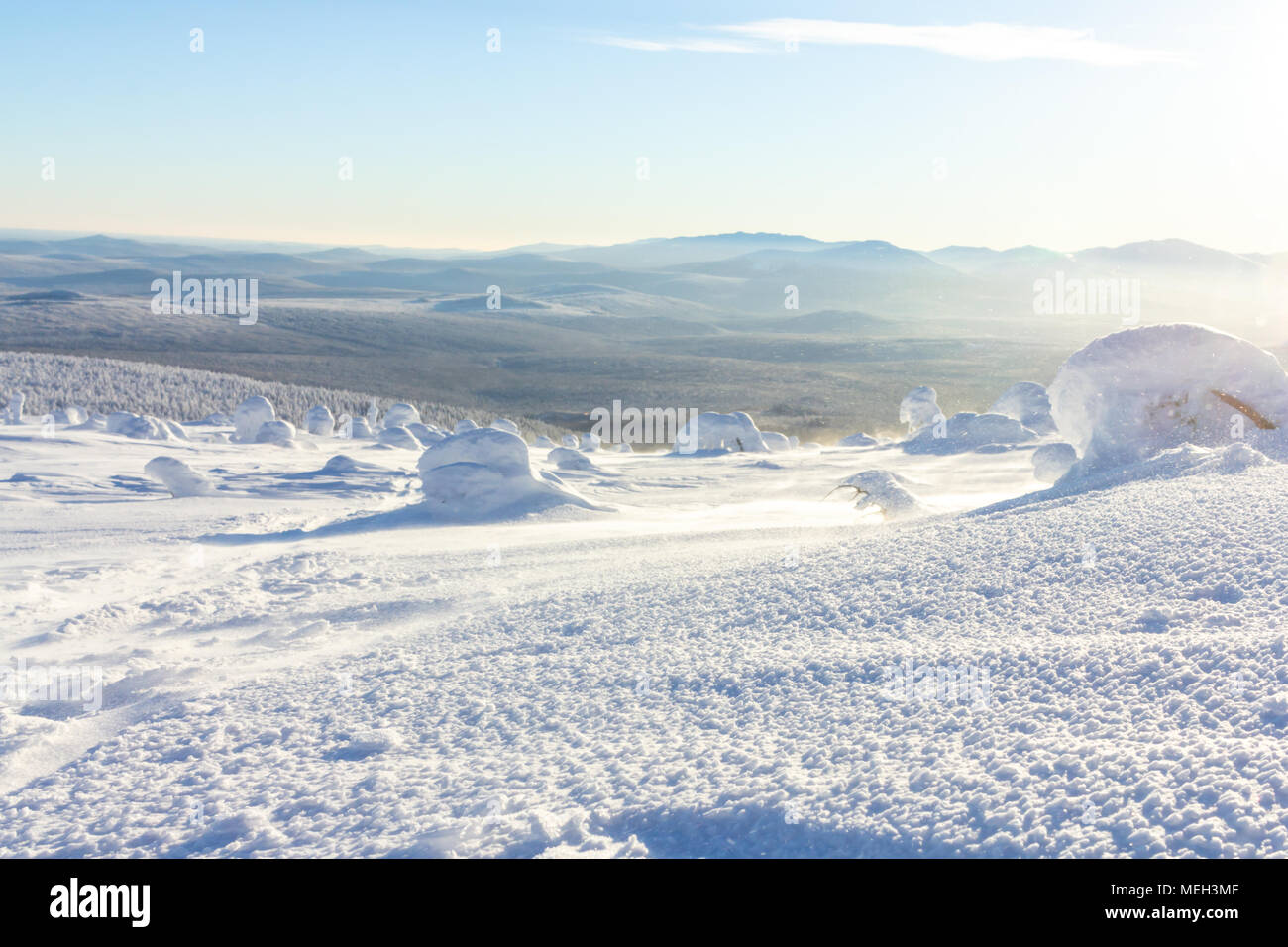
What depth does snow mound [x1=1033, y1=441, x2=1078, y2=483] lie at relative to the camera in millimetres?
10742

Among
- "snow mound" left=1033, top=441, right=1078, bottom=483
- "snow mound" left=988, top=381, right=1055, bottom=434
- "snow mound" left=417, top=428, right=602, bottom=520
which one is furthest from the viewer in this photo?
"snow mound" left=988, top=381, right=1055, bottom=434

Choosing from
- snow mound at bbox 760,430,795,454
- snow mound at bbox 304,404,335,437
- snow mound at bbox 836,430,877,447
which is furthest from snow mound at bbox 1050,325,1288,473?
snow mound at bbox 304,404,335,437

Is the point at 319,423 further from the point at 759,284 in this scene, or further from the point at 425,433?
the point at 759,284

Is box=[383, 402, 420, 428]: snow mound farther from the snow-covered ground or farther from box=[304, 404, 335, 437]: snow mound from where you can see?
the snow-covered ground

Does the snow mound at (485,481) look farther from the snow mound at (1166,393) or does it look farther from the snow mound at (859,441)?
the snow mound at (859,441)

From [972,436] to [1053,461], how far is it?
983cm

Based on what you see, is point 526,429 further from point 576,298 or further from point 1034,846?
point 576,298

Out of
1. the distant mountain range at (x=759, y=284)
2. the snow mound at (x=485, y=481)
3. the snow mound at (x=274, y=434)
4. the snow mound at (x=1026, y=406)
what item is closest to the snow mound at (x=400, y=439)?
the snow mound at (x=274, y=434)

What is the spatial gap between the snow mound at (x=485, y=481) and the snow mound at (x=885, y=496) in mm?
3537

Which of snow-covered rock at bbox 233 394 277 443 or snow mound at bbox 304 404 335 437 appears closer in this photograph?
snow-covered rock at bbox 233 394 277 443

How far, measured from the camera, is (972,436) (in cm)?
2052

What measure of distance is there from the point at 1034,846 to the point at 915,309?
159983 millimetres

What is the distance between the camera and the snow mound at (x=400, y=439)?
21.2 m

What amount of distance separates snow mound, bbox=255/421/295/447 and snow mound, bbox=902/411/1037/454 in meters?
13.8
